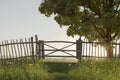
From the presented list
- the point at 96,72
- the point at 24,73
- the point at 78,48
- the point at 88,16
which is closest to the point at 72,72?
the point at 96,72

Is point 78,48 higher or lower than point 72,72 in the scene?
higher

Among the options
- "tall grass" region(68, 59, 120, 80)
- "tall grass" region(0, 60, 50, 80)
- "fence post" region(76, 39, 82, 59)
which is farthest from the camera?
"fence post" region(76, 39, 82, 59)

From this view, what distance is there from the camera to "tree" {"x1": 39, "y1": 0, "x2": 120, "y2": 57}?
30.8 m

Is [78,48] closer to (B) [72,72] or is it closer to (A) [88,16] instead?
(A) [88,16]

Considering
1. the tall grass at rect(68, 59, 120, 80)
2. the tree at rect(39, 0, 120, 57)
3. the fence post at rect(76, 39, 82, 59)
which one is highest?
the tree at rect(39, 0, 120, 57)

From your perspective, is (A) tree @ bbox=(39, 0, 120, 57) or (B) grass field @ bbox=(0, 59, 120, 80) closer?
(B) grass field @ bbox=(0, 59, 120, 80)

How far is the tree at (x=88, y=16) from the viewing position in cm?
3081

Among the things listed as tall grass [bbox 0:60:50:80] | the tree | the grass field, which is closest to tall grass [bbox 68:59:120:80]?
the grass field

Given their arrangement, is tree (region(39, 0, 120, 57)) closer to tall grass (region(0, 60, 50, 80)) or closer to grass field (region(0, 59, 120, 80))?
grass field (region(0, 59, 120, 80))

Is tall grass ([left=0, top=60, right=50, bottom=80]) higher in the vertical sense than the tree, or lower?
lower

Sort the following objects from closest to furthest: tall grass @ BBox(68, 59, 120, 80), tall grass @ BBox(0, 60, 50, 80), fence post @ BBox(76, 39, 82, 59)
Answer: tall grass @ BBox(68, 59, 120, 80) < tall grass @ BBox(0, 60, 50, 80) < fence post @ BBox(76, 39, 82, 59)

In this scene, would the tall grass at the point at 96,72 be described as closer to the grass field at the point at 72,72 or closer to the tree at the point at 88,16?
the grass field at the point at 72,72

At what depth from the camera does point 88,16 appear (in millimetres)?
33531

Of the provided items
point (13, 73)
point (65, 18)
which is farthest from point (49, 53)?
point (13, 73)
